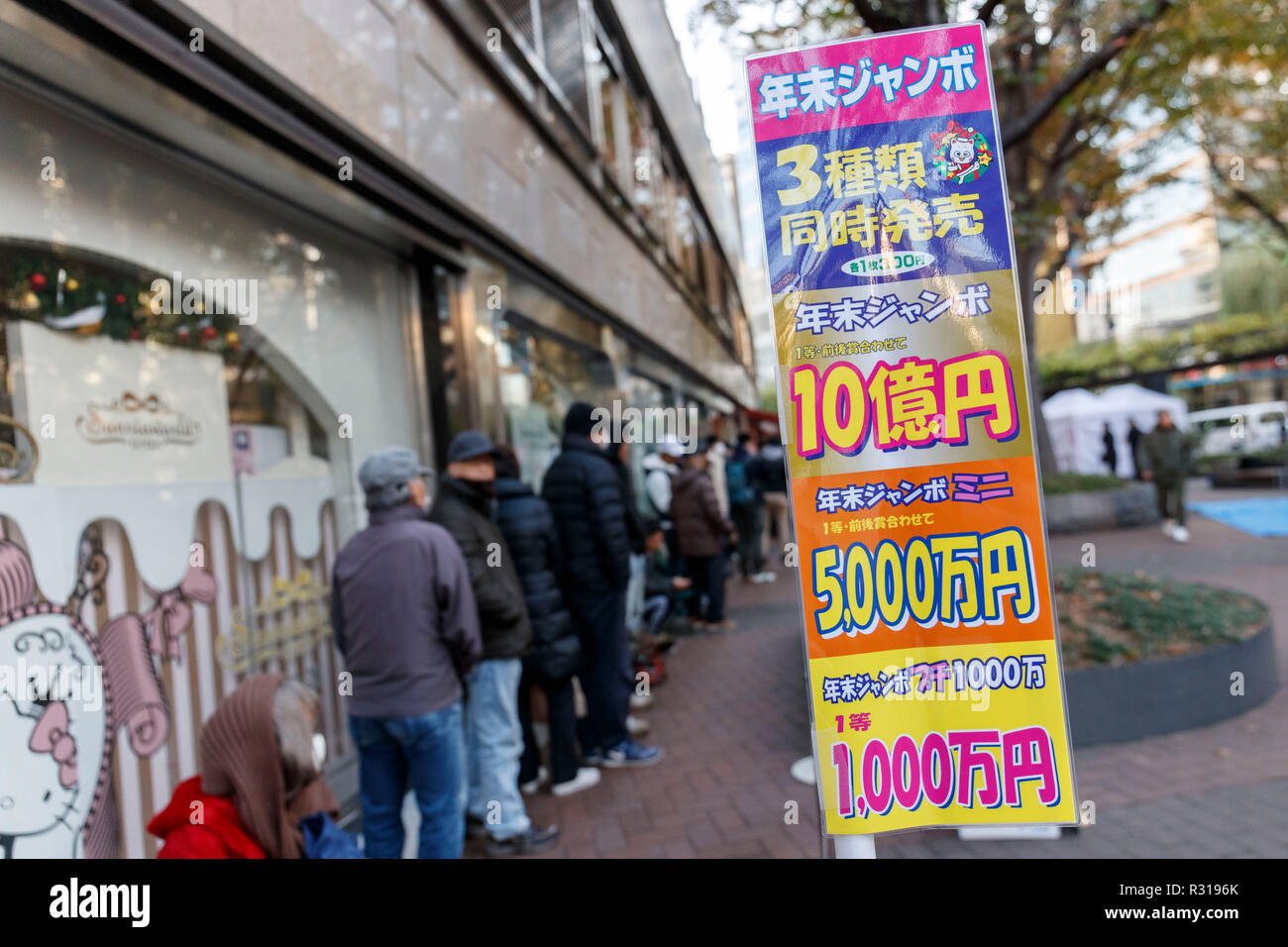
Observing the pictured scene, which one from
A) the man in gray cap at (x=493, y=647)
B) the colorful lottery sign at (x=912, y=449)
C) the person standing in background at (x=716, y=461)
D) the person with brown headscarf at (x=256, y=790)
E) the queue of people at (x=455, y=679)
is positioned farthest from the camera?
the person standing in background at (x=716, y=461)

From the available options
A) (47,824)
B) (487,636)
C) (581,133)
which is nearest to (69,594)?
(47,824)

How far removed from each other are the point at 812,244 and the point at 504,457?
2401 mm

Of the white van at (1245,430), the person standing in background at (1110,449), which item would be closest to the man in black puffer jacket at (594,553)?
the person standing in background at (1110,449)

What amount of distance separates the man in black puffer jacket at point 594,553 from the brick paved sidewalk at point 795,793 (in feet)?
1.58

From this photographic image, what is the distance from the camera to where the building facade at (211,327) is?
288cm

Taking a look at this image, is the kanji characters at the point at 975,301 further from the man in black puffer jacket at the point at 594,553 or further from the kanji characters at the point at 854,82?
the man in black puffer jacket at the point at 594,553

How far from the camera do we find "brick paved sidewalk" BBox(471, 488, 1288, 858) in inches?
133

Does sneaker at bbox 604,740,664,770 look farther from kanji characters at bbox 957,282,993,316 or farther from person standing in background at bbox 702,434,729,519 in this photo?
person standing in background at bbox 702,434,729,519

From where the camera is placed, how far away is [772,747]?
484cm

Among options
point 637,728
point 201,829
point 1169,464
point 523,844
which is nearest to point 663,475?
point 637,728

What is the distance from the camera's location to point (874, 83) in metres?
2.11

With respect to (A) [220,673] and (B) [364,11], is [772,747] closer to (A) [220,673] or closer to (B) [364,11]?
(A) [220,673]

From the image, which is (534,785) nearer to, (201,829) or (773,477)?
(201,829)

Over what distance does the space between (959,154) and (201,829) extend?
2.58 meters
